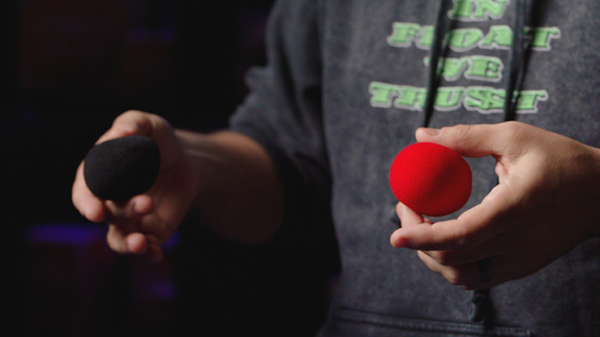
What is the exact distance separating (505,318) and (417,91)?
264 millimetres

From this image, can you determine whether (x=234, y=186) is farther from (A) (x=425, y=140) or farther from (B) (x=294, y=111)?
(A) (x=425, y=140)

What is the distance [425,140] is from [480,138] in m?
0.04

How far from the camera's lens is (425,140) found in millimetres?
323

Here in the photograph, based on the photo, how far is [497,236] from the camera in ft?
0.98

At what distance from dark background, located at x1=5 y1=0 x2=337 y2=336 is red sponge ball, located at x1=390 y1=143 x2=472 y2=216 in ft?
1.33

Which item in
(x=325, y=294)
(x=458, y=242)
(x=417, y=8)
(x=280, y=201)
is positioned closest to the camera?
(x=458, y=242)

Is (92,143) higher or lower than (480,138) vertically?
lower

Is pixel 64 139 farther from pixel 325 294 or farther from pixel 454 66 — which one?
pixel 454 66

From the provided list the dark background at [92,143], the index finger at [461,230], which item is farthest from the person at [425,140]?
the dark background at [92,143]

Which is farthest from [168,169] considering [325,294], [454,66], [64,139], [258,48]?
[258,48]

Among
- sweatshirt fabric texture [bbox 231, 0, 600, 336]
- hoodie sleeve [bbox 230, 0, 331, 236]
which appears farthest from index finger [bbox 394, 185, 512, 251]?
hoodie sleeve [bbox 230, 0, 331, 236]

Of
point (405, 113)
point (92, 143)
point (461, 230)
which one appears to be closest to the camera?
point (461, 230)

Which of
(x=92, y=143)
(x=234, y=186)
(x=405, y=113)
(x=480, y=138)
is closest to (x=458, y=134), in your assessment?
(x=480, y=138)

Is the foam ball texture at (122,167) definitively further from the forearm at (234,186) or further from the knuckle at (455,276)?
the knuckle at (455,276)
